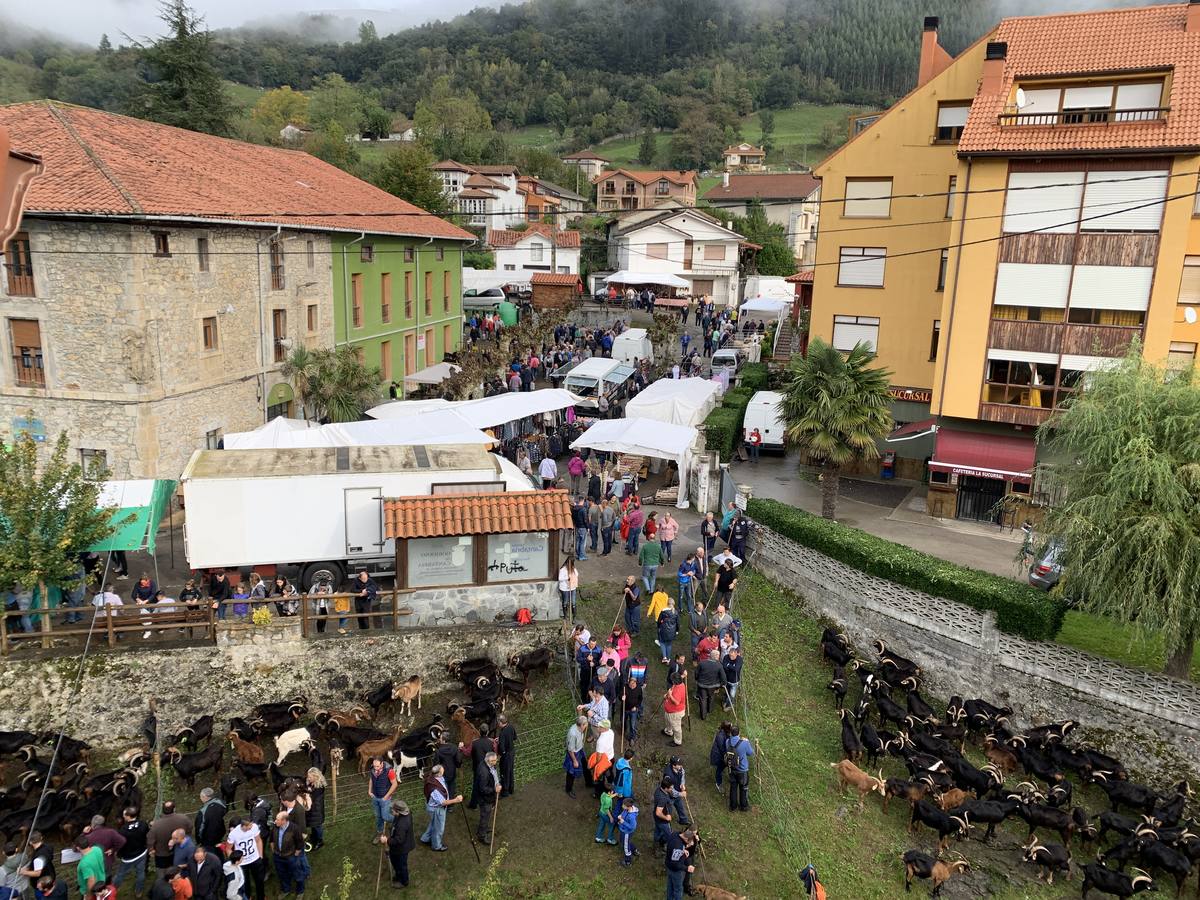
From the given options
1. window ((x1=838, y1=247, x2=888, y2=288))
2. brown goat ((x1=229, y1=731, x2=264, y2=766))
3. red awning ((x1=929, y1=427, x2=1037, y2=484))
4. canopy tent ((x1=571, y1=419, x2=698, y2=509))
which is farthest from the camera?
window ((x1=838, y1=247, x2=888, y2=288))

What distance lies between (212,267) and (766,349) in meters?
28.0

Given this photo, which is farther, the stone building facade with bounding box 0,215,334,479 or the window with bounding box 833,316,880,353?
the window with bounding box 833,316,880,353

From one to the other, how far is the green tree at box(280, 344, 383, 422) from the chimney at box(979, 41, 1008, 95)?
812 inches

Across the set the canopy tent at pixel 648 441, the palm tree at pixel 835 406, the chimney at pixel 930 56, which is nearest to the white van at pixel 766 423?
the canopy tent at pixel 648 441

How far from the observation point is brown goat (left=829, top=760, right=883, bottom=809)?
13633 mm

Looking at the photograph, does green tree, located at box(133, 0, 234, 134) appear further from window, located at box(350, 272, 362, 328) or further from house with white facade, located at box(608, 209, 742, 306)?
house with white facade, located at box(608, 209, 742, 306)

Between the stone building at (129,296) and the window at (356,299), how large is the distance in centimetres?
630

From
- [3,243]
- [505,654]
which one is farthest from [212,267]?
[3,243]

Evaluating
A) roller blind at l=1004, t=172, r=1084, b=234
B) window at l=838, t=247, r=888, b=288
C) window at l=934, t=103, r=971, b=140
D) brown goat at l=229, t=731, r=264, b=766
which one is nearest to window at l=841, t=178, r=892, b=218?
window at l=838, t=247, r=888, b=288

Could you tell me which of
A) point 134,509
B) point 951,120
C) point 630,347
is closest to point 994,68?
point 951,120

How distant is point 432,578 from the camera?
16.0 meters

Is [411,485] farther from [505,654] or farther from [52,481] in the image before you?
[52,481]

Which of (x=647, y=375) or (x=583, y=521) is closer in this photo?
(x=583, y=521)

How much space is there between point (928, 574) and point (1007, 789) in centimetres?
443
